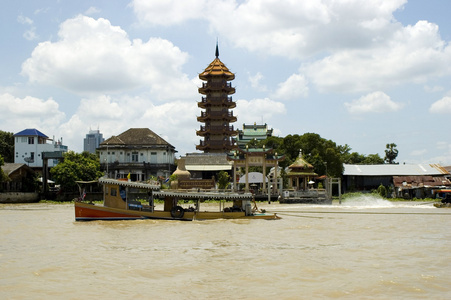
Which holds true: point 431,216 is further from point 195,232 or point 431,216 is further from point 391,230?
point 195,232

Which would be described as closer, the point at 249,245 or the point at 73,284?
the point at 73,284

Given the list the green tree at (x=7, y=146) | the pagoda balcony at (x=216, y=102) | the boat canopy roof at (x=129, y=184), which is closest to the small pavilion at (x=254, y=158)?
the boat canopy roof at (x=129, y=184)

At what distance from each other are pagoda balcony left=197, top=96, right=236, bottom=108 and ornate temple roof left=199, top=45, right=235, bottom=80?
3082mm

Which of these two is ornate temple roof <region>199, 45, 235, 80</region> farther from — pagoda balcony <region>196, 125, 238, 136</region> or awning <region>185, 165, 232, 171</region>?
awning <region>185, 165, 232, 171</region>

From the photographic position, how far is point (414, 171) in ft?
177

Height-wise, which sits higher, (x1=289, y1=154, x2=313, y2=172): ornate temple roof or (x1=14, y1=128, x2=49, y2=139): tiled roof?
(x1=14, y1=128, x2=49, y2=139): tiled roof

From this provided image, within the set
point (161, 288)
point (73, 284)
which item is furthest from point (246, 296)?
point (73, 284)

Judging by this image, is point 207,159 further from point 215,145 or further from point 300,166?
point 300,166

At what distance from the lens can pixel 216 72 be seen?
218 feet

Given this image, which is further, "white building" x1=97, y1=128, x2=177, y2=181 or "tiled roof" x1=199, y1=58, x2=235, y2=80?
"tiled roof" x1=199, y1=58, x2=235, y2=80

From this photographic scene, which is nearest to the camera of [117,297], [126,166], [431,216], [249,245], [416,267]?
[117,297]

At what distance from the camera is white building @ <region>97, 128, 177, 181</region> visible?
2363 inches

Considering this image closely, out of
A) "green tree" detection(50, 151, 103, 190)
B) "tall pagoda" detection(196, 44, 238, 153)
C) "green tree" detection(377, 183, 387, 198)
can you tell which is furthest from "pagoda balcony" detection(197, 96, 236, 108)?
"green tree" detection(377, 183, 387, 198)

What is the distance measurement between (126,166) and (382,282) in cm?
5150
